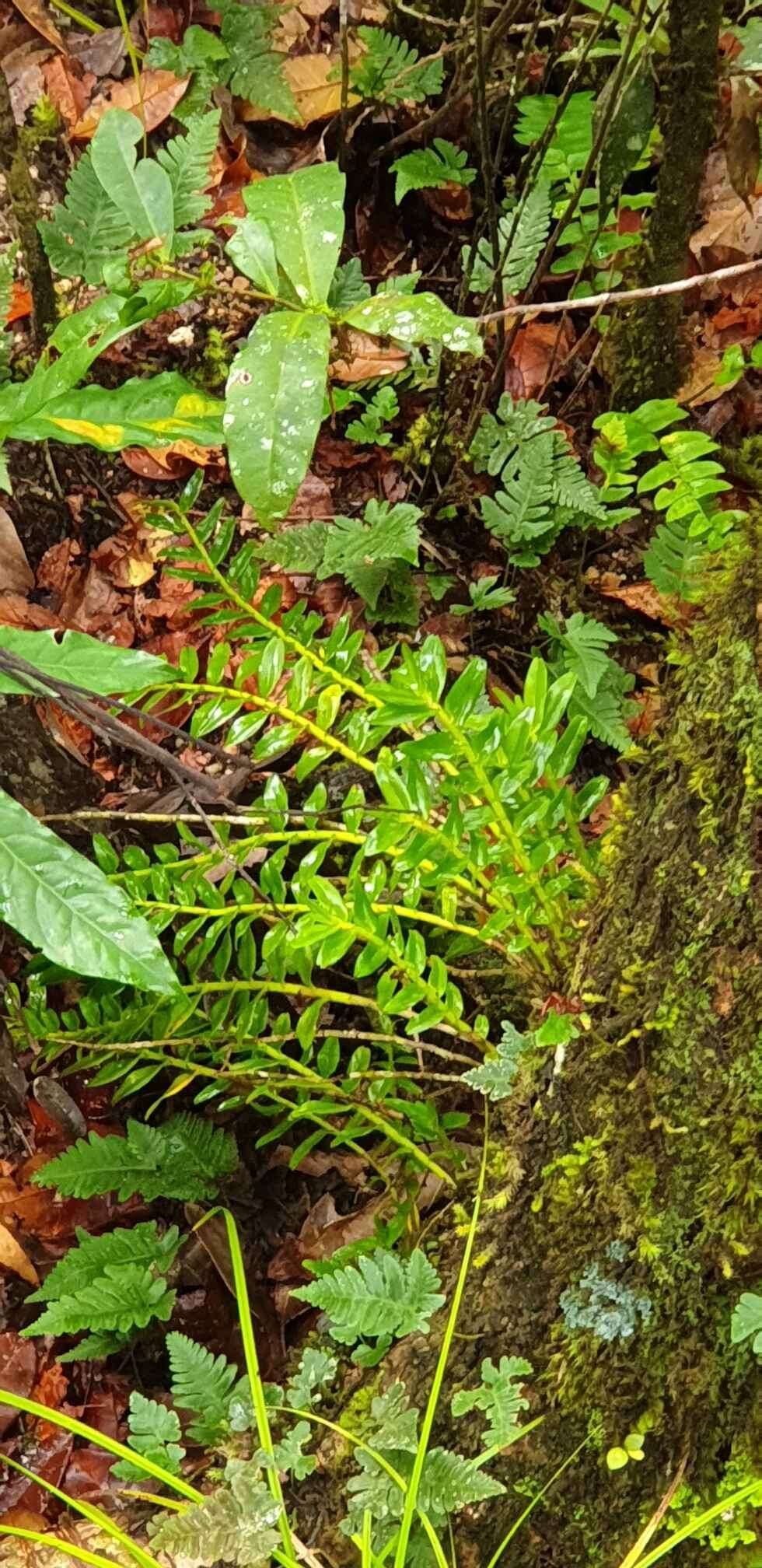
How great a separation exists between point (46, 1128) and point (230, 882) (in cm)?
80

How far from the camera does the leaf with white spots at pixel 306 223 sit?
150 centimetres

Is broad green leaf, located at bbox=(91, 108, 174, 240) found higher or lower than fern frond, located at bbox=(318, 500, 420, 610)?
higher

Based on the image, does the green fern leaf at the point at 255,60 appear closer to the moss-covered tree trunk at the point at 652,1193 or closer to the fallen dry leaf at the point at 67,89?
the fallen dry leaf at the point at 67,89

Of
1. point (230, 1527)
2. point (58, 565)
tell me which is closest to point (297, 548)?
point (58, 565)

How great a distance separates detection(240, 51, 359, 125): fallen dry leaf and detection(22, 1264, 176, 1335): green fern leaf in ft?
9.02

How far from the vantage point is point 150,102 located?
2637 millimetres

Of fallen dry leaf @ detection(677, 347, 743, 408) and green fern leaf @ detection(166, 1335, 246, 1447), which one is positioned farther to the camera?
fallen dry leaf @ detection(677, 347, 743, 408)

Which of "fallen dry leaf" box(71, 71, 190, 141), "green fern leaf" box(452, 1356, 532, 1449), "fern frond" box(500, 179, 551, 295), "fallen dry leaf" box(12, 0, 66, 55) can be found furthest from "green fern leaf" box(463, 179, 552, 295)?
"green fern leaf" box(452, 1356, 532, 1449)

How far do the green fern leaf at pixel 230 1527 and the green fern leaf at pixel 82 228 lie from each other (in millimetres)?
2226

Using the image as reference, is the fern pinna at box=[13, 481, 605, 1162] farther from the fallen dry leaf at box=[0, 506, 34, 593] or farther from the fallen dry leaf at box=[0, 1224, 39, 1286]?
the fallen dry leaf at box=[0, 506, 34, 593]

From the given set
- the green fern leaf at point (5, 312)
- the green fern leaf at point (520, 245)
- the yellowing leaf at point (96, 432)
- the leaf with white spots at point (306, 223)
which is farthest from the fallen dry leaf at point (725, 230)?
the yellowing leaf at point (96, 432)

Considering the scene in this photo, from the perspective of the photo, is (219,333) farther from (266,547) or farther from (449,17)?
(449,17)

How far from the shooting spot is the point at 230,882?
1.69 m

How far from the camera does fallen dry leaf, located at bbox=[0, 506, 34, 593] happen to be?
241 cm
